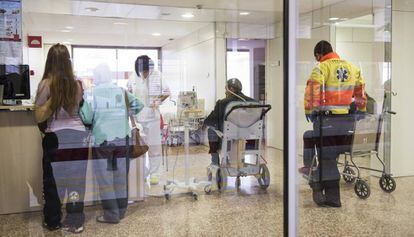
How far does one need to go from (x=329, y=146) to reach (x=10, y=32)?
9.57ft

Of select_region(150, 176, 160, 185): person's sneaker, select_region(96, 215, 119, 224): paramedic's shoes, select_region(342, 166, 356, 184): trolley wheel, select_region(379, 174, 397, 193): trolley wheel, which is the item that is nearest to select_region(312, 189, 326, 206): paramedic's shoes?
select_region(342, 166, 356, 184): trolley wheel

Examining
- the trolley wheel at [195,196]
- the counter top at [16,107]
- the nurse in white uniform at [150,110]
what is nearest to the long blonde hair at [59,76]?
the counter top at [16,107]

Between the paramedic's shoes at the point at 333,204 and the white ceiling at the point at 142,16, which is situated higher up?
the white ceiling at the point at 142,16

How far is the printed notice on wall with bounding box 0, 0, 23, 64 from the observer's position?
3178mm

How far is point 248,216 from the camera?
3291 millimetres

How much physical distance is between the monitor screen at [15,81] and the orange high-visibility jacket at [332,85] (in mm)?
2378

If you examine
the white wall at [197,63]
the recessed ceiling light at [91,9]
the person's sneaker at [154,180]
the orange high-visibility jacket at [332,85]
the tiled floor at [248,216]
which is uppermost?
the recessed ceiling light at [91,9]

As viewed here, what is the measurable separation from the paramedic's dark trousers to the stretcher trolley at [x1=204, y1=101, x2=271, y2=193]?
0.59 metres

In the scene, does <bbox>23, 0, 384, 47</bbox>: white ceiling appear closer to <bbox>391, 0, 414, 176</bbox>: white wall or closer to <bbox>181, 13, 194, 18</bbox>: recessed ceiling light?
<bbox>181, 13, 194, 18</bbox>: recessed ceiling light

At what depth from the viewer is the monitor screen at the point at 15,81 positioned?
10.4 feet

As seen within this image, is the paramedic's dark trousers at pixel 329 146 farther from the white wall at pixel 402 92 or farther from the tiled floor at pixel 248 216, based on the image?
the white wall at pixel 402 92

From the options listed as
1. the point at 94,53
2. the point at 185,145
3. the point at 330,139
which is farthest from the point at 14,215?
the point at 330,139

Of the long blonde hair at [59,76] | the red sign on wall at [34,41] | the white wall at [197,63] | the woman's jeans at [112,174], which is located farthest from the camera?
the white wall at [197,63]

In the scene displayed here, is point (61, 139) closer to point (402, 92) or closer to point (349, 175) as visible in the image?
point (349, 175)
